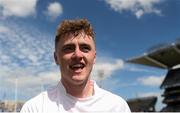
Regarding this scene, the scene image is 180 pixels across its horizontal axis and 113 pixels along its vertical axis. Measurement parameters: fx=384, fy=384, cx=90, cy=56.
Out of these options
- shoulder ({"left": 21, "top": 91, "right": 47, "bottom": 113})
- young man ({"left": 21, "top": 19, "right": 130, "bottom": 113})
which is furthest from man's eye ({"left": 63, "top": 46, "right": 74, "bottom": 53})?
shoulder ({"left": 21, "top": 91, "right": 47, "bottom": 113})

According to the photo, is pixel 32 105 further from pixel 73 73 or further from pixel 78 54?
pixel 78 54

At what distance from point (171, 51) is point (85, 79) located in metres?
92.5

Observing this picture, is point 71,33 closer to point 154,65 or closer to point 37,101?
point 37,101

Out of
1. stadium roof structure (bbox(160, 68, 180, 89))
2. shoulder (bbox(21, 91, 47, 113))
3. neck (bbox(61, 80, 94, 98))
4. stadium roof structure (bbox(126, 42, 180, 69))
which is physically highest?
stadium roof structure (bbox(126, 42, 180, 69))

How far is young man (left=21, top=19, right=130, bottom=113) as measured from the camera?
10.4 ft

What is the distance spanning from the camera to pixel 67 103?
320 centimetres

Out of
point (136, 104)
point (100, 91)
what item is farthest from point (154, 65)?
point (100, 91)

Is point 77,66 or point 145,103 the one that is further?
point 145,103

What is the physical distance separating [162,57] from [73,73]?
9702cm

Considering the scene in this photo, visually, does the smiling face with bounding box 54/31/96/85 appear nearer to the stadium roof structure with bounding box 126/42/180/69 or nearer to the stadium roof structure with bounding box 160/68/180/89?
the stadium roof structure with bounding box 126/42/180/69

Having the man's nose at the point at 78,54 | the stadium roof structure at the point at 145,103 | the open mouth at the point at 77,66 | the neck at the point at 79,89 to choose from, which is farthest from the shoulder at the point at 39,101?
the stadium roof structure at the point at 145,103

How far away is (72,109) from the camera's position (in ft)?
10.4

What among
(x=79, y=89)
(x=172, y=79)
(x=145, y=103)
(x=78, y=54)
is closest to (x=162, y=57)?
(x=172, y=79)

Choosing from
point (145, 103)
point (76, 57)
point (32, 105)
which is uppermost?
point (145, 103)
